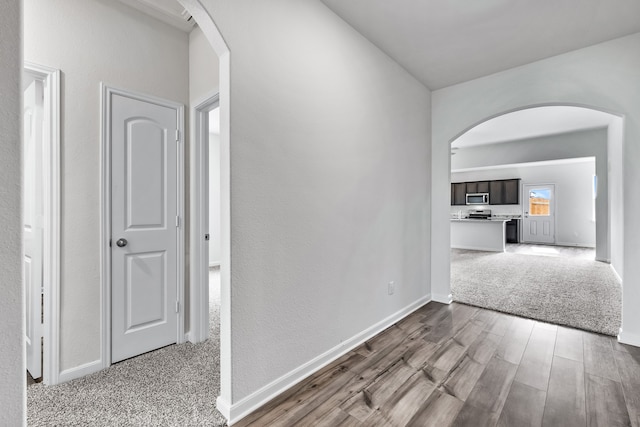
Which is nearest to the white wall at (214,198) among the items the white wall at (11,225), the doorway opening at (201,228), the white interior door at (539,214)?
the doorway opening at (201,228)

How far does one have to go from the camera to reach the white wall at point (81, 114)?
76.2 inches

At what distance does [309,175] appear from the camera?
6.82 ft

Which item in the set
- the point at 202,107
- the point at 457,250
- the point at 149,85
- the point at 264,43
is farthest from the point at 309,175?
the point at 457,250

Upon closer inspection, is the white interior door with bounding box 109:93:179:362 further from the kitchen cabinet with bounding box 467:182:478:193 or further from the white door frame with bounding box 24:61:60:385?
the kitchen cabinet with bounding box 467:182:478:193

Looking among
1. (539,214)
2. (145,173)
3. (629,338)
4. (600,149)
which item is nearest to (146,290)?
(145,173)

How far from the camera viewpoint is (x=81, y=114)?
205 centimetres

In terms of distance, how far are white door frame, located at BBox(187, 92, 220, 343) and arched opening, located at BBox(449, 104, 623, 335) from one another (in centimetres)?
295

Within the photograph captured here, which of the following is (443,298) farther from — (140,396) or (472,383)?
(140,396)

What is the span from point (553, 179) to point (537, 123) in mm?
4472

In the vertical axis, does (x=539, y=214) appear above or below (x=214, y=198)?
below

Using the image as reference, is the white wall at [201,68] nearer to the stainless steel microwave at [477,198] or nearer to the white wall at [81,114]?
the white wall at [81,114]

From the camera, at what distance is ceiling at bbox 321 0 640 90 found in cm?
218

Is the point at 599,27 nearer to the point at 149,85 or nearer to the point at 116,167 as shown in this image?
the point at 149,85

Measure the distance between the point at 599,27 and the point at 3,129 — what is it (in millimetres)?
3874
